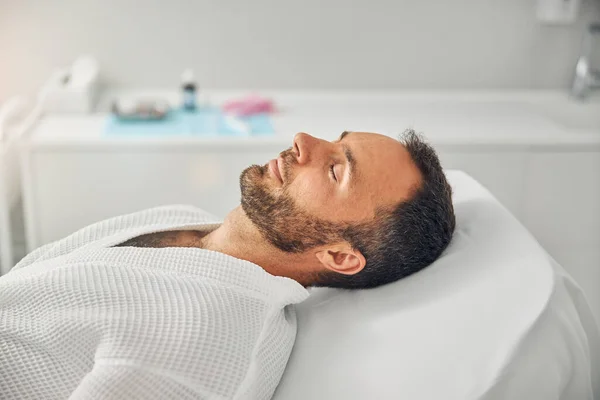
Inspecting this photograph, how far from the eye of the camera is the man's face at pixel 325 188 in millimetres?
1528

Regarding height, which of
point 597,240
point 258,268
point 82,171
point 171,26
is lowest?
point 597,240

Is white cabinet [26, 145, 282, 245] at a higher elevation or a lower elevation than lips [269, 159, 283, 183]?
lower

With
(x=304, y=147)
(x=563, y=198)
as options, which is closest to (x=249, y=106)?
(x=563, y=198)

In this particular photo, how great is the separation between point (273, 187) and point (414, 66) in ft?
5.27

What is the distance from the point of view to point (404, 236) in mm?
1508

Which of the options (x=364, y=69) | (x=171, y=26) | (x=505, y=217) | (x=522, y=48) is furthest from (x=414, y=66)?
(x=505, y=217)

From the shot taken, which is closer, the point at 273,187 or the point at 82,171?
the point at 273,187

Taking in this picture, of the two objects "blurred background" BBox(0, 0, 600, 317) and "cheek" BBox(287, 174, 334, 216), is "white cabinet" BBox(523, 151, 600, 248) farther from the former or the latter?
"cheek" BBox(287, 174, 334, 216)

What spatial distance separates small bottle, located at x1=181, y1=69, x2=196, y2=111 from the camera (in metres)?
2.84

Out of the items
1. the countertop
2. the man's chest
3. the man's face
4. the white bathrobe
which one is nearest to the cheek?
the man's face

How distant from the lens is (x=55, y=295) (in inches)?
54.6

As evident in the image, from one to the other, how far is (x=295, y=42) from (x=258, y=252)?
1538 millimetres

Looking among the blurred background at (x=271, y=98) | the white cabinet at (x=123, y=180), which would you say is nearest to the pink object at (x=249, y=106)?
the blurred background at (x=271, y=98)

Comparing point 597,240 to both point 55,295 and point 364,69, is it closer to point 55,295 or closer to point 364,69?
point 364,69
